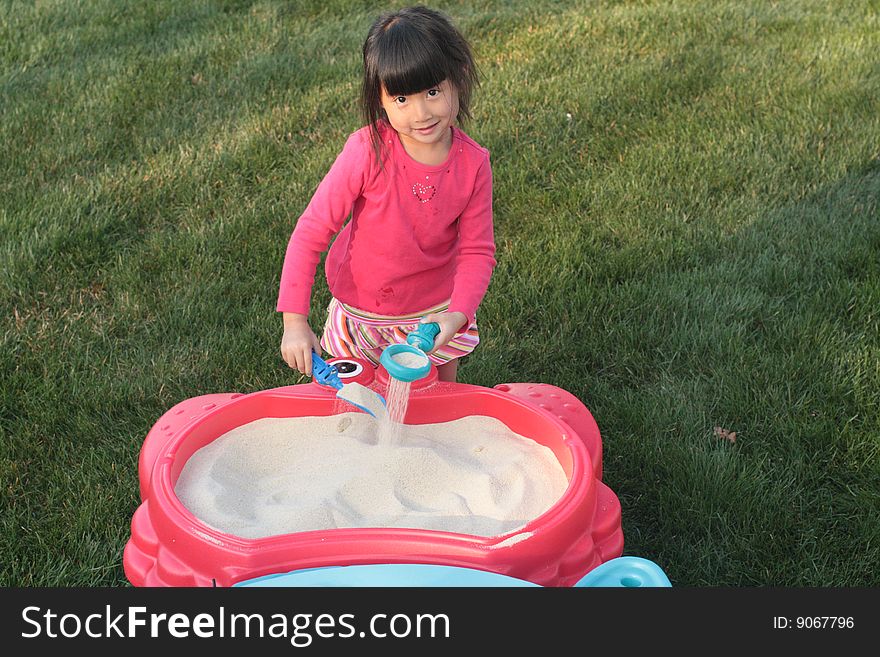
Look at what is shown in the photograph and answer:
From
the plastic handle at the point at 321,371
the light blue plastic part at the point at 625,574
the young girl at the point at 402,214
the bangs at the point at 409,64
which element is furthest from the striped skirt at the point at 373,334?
the light blue plastic part at the point at 625,574

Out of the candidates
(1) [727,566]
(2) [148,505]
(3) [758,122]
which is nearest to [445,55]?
(2) [148,505]

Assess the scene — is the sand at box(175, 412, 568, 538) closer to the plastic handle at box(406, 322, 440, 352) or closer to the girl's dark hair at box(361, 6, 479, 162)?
the plastic handle at box(406, 322, 440, 352)

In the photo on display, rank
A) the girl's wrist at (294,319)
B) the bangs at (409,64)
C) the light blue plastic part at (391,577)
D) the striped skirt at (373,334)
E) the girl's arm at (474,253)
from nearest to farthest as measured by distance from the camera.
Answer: the light blue plastic part at (391,577), the bangs at (409,64), the girl's wrist at (294,319), the girl's arm at (474,253), the striped skirt at (373,334)

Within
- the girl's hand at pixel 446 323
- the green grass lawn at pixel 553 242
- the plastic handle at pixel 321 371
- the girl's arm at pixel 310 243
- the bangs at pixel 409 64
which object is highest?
the bangs at pixel 409 64

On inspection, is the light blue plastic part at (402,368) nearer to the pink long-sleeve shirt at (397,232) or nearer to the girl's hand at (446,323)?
the girl's hand at (446,323)

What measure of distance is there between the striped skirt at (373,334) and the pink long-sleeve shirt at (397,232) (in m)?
0.02

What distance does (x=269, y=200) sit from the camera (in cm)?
342

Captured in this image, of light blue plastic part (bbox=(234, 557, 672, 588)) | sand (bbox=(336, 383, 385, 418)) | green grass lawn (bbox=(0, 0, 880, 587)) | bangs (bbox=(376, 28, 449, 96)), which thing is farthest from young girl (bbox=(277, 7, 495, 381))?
light blue plastic part (bbox=(234, 557, 672, 588))

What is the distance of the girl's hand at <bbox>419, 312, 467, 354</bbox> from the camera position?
2.14 meters

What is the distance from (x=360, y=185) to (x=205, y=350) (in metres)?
0.84

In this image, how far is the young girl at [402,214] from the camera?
2.00m

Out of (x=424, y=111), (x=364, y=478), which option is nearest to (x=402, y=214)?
(x=424, y=111)

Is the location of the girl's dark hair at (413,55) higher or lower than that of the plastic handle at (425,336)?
higher

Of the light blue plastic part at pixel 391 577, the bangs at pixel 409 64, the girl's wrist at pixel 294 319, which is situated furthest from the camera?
the girl's wrist at pixel 294 319
